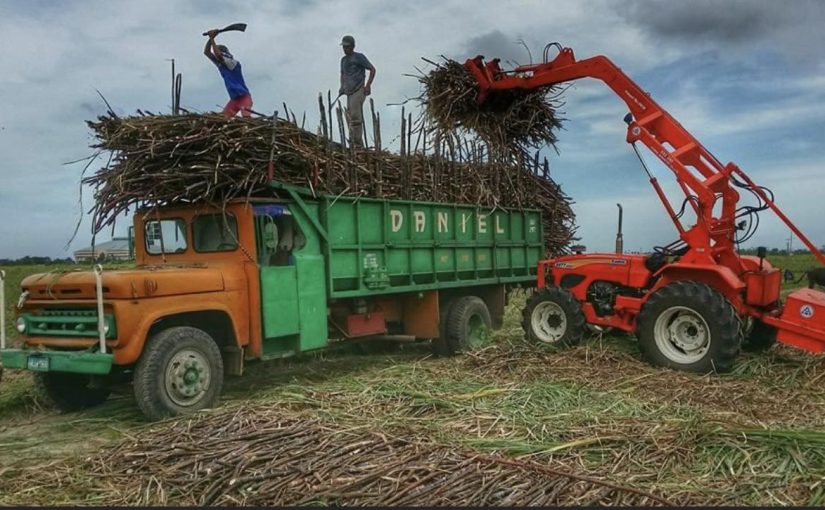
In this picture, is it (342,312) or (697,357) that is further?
(342,312)

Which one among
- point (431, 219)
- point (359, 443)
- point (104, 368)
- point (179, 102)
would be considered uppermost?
point (179, 102)

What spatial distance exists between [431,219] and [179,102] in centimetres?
382

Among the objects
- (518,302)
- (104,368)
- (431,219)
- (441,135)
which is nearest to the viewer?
(104,368)

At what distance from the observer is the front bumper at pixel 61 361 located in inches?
251

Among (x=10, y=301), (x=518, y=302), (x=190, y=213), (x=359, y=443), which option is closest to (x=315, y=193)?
(x=190, y=213)

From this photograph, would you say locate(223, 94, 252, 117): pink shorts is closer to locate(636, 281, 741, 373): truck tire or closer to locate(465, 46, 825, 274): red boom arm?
locate(465, 46, 825, 274): red boom arm

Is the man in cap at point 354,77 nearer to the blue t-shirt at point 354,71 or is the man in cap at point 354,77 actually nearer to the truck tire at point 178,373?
the blue t-shirt at point 354,71

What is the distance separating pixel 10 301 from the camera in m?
18.7

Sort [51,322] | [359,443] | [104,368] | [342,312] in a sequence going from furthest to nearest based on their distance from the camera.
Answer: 1. [342,312]
2. [51,322]
3. [104,368]
4. [359,443]

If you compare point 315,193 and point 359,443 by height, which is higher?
point 315,193

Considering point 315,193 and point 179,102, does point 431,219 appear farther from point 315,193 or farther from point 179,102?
point 179,102

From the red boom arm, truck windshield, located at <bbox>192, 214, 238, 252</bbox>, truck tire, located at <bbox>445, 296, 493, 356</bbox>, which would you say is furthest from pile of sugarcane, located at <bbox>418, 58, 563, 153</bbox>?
truck windshield, located at <bbox>192, 214, 238, 252</bbox>

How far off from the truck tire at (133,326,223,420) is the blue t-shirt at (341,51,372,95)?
5.47m

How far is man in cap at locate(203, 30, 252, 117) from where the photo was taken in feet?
30.5
